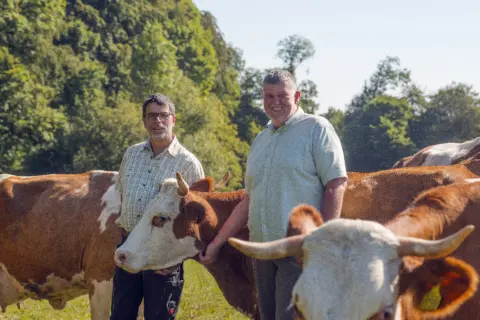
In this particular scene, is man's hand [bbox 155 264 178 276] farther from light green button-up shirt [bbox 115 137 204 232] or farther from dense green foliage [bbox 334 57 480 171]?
dense green foliage [bbox 334 57 480 171]

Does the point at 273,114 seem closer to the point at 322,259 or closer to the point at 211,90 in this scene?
the point at 322,259

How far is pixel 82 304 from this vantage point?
40.9 feet

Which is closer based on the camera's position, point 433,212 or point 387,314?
point 387,314

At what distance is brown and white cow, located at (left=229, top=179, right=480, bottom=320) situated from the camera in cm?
371

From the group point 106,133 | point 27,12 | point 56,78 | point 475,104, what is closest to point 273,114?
point 27,12

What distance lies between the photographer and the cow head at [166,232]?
19.9ft

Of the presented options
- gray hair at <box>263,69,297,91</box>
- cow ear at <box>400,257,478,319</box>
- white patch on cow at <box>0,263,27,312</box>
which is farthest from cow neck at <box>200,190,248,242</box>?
white patch on cow at <box>0,263,27,312</box>

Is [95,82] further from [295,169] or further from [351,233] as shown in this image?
[351,233]

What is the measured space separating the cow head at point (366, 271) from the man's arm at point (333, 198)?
1.83ft

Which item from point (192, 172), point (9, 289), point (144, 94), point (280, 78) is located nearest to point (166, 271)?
point (192, 172)

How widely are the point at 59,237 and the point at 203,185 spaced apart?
268 cm

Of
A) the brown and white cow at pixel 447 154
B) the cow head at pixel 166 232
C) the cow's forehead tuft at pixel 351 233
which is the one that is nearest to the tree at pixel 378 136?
the brown and white cow at pixel 447 154

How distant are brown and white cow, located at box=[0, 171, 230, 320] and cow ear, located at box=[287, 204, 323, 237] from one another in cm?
396

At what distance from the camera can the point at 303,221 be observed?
434 centimetres
